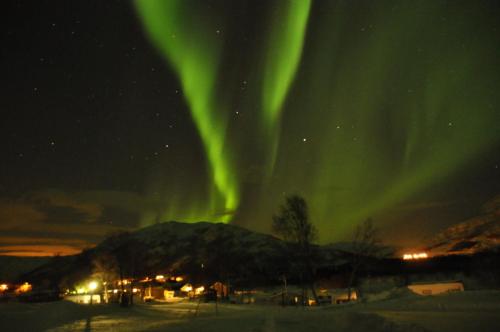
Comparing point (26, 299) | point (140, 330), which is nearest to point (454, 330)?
point (140, 330)

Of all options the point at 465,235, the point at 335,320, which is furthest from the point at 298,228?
the point at 465,235

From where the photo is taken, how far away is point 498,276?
192ft

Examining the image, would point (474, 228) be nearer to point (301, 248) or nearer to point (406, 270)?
point (406, 270)

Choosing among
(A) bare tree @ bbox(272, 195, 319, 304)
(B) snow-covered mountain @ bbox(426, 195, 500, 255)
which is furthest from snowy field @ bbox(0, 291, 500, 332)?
(B) snow-covered mountain @ bbox(426, 195, 500, 255)

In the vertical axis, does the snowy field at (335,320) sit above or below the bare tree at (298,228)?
below

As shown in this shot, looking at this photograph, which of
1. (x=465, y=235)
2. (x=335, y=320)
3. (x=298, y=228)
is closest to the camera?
(x=335, y=320)

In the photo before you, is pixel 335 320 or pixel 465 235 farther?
pixel 465 235

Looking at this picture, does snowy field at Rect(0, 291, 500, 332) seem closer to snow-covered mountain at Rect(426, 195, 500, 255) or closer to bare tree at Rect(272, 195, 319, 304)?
bare tree at Rect(272, 195, 319, 304)

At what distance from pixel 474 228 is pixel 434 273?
69055 millimetres

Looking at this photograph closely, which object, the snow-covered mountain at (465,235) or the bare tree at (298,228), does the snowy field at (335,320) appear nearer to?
the bare tree at (298,228)

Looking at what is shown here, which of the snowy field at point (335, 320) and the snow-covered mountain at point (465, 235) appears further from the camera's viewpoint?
the snow-covered mountain at point (465, 235)

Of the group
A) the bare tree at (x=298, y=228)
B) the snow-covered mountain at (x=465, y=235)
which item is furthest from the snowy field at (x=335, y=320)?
the snow-covered mountain at (x=465, y=235)

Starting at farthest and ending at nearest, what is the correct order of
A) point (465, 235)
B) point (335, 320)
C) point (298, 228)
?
1. point (465, 235)
2. point (298, 228)
3. point (335, 320)

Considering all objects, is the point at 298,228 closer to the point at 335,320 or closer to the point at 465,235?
the point at 335,320
